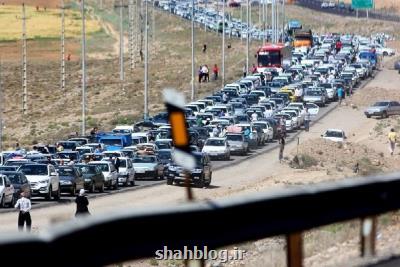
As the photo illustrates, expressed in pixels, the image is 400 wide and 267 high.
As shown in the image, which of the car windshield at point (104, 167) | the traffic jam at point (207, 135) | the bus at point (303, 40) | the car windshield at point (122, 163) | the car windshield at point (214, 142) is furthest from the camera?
the bus at point (303, 40)

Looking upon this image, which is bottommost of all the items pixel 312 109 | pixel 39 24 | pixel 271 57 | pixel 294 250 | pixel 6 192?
pixel 312 109

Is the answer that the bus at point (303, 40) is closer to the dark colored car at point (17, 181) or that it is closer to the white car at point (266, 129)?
the white car at point (266, 129)

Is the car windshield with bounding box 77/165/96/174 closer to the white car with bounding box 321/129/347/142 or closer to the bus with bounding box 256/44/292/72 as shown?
the white car with bounding box 321/129/347/142

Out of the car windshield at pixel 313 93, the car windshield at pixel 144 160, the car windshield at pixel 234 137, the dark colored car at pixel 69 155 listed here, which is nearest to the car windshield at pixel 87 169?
the car windshield at pixel 144 160

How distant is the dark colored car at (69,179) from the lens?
40.1 m

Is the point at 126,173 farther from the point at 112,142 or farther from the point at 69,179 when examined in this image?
the point at 112,142

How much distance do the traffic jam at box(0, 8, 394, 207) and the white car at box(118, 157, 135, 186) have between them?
0.12 ft

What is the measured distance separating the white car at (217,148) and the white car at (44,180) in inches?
645

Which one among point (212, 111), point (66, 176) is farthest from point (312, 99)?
point (66, 176)

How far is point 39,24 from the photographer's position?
542 feet

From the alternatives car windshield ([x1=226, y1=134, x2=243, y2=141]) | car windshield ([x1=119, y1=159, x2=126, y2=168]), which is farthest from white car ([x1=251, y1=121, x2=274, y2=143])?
car windshield ([x1=119, y1=159, x2=126, y2=168])

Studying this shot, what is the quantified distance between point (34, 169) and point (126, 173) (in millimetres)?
6342

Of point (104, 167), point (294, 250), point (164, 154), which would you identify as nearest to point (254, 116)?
point (164, 154)

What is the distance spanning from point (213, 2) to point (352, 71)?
4147 inches
